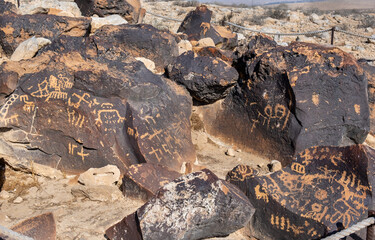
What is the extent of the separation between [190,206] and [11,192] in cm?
180

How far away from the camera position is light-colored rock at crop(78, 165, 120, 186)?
3.62 m

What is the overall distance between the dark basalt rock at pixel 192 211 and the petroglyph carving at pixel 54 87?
172 centimetres

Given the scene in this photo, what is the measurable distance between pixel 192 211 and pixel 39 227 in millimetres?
1144

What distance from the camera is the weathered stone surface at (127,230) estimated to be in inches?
103

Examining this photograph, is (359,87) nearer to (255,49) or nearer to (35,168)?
(255,49)

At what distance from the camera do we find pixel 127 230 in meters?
2.68

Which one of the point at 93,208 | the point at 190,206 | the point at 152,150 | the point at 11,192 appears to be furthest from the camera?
the point at 152,150

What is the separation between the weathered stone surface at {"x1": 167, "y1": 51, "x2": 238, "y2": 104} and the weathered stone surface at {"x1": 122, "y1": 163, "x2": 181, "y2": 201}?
1579 mm

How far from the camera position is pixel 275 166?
4242 millimetres

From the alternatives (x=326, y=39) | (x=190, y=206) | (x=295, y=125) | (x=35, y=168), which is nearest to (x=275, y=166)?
(x=295, y=125)

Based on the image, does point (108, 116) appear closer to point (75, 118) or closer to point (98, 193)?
point (75, 118)

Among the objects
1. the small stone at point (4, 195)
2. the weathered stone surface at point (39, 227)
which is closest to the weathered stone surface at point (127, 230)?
the weathered stone surface at point (39, 227)

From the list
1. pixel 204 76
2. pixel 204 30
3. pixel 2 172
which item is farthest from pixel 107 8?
pixel 2 172

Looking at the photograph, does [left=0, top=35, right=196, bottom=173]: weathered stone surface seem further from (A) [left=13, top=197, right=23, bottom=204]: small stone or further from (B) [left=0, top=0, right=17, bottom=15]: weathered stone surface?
(B) [left=0, top=0, right=17, bottom=15]: weathered stone surface
